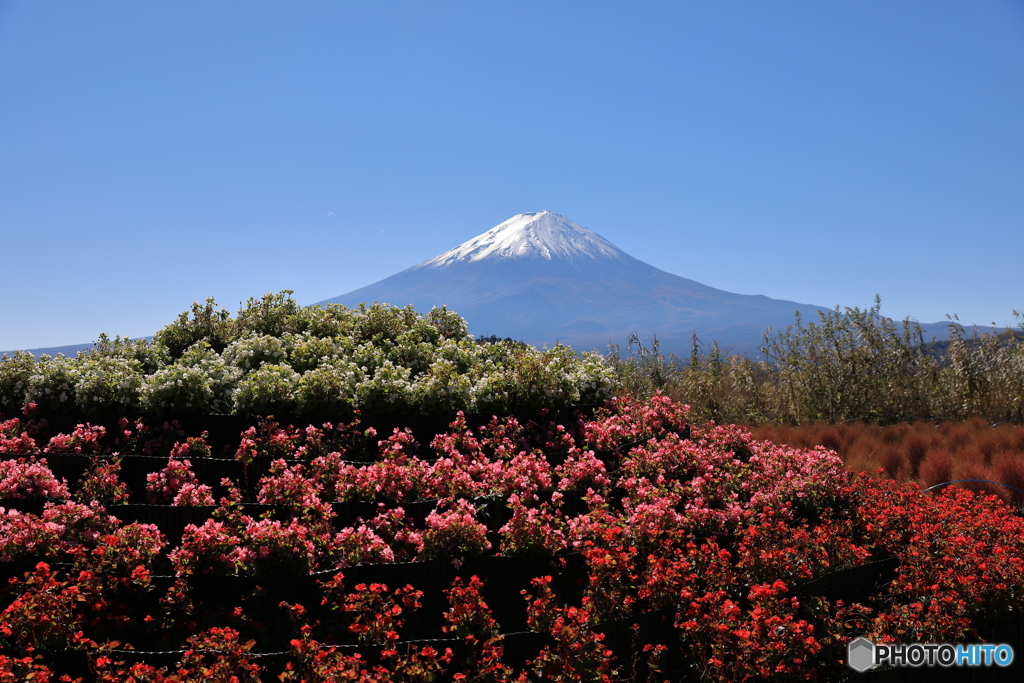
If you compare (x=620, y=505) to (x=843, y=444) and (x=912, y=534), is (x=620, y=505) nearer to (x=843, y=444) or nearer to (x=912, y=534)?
(x=912, y=534)

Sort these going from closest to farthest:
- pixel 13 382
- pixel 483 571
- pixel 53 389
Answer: pixel 483 571
pixel 53 389
pixel 13 382

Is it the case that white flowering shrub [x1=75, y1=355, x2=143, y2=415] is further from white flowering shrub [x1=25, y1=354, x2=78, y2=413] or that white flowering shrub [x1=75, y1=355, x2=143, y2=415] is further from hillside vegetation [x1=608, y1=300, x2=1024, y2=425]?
hillside vegetation [x1=608, y1=300, x2=1024, y2=425]

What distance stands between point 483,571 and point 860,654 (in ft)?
7.78

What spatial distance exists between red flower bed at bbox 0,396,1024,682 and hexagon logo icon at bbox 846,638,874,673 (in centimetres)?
6

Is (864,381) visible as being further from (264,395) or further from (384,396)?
(264,395)

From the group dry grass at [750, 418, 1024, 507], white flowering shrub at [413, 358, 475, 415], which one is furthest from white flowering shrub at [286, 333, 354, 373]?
dry grass at [750, 418, 1024, 507]

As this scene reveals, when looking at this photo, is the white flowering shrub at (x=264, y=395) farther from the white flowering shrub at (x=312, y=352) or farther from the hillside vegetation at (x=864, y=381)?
the hillside vegetation at (x=864, y=381)

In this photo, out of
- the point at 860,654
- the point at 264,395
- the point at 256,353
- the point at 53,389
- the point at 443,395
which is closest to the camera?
the point at 860,654

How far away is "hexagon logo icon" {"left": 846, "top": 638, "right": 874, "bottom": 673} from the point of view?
3.63m

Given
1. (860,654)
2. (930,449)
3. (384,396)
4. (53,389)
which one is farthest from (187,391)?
(930,449)

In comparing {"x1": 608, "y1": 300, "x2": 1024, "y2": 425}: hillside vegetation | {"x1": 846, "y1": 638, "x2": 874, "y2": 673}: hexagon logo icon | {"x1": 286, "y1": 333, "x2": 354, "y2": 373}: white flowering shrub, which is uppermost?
{"x1": 286, "y1": 333, "x2": 354, "y2": 373}: white flowering shrub

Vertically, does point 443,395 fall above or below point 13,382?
below

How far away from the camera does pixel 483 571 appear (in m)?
4.26

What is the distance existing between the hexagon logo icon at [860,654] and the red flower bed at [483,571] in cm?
6
